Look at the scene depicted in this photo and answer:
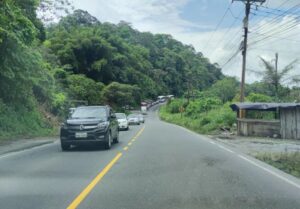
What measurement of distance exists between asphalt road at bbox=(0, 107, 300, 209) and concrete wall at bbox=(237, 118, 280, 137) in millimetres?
16508

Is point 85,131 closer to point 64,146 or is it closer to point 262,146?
point 64,146

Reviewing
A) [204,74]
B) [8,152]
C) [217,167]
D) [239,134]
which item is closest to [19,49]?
[8,152]

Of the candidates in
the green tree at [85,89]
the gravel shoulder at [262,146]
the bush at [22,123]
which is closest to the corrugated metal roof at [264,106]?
the gravel shoulder at [262,146]

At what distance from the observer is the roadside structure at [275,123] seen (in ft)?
99.0

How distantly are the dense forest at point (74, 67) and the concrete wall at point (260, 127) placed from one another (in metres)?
13.9

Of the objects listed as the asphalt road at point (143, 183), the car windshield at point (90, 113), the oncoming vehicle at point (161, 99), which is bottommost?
the asphalt road at point (143, 183)

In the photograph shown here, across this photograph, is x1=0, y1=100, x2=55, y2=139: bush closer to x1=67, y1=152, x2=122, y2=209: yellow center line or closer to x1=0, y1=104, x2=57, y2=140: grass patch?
x1=0, y1=104, x2=57, y2=140: grass patch

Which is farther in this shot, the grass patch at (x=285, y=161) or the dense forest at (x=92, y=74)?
the dense forest at (x=92, y=74)

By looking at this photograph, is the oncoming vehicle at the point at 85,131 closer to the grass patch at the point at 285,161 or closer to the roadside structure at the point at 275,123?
the grass patch at the point at 285,161

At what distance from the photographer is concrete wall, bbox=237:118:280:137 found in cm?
3111

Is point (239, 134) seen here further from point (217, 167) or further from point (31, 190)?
point (31, 190)

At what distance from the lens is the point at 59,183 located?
992cm

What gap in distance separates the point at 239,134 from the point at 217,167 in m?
20.7

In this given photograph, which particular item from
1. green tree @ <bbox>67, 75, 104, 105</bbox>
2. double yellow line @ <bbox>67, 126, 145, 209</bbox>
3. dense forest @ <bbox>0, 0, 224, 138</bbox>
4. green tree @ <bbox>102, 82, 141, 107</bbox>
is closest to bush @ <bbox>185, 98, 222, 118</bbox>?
green tree @ <bbox>67, 75, 104, 105</bbox>
